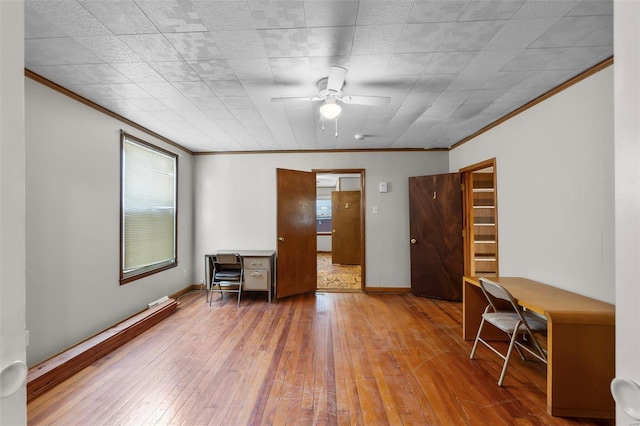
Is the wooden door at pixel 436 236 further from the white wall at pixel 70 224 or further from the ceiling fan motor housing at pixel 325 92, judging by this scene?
the white wall at pixel 70 224

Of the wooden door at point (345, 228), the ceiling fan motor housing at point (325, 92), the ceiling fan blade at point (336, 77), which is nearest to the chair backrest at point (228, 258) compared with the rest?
the ceiling fan motor housing at point (325, 92)

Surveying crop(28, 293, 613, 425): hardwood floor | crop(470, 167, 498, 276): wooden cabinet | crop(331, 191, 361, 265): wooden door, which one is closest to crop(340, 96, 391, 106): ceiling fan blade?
crop(28, 293, 613, 425): hardwood floor

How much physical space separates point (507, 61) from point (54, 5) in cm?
294

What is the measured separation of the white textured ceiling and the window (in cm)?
64

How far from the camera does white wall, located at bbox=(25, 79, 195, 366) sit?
219cm

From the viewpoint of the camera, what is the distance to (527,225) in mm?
2836

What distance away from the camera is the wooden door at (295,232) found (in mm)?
4184

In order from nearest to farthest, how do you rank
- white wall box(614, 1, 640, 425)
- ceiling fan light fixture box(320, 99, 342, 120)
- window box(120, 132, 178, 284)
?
white wall box(614, 1, 640, 425) → ceiling fan light fixture box(320, 99, 342, 120) → window box(120, 132, 178, 284)

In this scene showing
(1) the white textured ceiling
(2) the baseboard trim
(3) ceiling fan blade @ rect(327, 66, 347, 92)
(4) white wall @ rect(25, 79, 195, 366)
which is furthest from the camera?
(2) the baseboard trim

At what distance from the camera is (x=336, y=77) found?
2031 millimetres

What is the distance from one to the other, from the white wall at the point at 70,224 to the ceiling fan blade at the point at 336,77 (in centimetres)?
236

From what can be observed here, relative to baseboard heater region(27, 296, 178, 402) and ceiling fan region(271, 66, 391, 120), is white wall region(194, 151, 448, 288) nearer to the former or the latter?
baseboard heater region(27, 296, 178, 402)

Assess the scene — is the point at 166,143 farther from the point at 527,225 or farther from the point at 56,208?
the point at 527,225

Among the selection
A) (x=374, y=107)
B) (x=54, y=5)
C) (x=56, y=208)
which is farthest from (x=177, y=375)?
(x=374, y=107)
